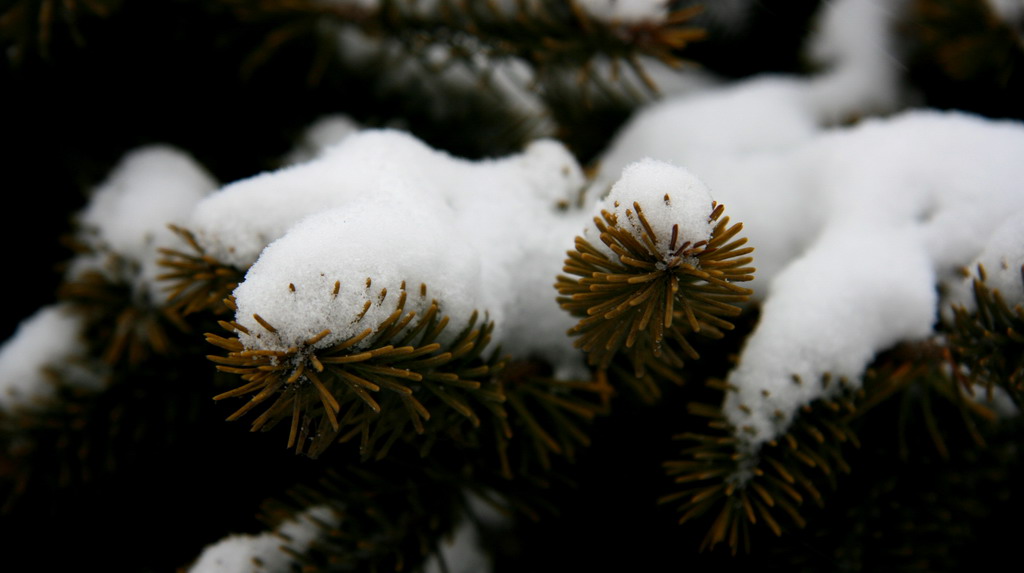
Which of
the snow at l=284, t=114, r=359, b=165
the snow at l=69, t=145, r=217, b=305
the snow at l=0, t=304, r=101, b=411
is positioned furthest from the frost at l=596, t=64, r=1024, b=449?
the snow at l=0, t=304, r=101, b=411

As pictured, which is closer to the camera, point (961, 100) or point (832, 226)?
point (832, 226)

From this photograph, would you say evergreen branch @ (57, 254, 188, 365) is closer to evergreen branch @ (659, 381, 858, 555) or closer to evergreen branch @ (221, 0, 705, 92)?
evergreen branch @ (221, 0, 705, 92)

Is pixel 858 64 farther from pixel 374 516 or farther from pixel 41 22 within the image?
pixel 41 22

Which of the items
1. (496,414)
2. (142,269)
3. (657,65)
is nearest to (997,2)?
(657,65)

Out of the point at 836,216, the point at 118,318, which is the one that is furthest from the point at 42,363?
the point at 836,216

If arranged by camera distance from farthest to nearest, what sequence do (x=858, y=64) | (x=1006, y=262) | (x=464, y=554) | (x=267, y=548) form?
(x=858, y=64) < (x=464, y=554) < (x=267, y=548) < (x=1006, y=262)

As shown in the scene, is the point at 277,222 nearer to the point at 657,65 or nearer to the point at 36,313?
the point at 36,313
